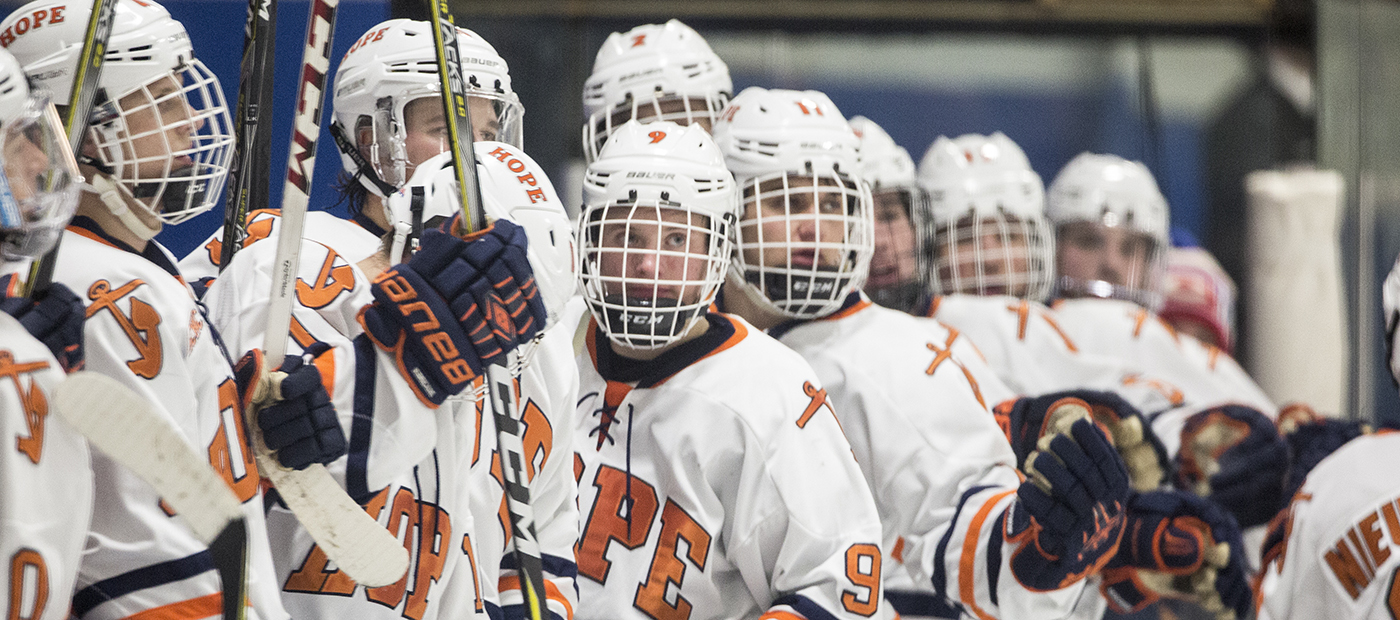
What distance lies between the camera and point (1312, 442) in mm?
3371

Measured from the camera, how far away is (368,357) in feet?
4.95

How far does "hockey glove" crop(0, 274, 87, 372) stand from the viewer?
1271mm

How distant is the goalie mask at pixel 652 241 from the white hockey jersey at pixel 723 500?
112 millimetres

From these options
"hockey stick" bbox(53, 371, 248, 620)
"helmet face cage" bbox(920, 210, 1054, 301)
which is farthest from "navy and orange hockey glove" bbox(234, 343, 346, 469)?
"helmet face cage" bbox(920, 210, 1054, 301)

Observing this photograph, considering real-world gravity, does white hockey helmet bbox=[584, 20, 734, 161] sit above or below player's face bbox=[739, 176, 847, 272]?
above

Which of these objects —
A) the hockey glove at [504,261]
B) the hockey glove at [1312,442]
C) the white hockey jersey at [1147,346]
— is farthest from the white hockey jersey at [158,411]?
the white hockey jersey at [1147,346]

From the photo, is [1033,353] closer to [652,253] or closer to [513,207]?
[652,253]

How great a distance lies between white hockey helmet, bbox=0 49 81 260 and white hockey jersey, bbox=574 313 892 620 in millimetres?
1106

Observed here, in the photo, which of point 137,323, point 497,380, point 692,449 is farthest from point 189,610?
point 692,449

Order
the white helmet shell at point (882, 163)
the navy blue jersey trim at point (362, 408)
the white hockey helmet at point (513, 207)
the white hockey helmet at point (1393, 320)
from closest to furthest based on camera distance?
1. the navy blue jersey trim at point (362, 408)
2. the white hockey helmet at point (513, 207)
3. the white hockey helmet at point (1393, 320)
4. the white helmet shell at point (882, 163)

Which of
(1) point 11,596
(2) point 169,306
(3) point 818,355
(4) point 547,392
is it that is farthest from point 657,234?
(1) point 11,596

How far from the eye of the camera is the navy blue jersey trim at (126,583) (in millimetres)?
1405

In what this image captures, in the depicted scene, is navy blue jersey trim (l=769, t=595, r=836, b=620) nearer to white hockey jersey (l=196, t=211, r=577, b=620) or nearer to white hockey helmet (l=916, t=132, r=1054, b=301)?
white hockey jersey (l=196, t=211, r=577, b=620)

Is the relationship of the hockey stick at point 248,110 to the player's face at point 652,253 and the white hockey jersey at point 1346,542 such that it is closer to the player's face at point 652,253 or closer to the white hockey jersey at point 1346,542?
the player's face at point 652,253
